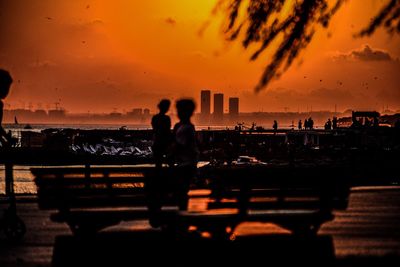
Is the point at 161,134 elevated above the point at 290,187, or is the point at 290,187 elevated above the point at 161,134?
the point at 161,134

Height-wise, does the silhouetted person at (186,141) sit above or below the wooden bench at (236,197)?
above

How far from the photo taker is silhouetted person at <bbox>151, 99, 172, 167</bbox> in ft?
48.4

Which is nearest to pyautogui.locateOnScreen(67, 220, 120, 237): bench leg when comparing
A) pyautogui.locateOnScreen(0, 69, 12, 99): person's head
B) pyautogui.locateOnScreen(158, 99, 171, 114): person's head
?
pyautogui.locateOnScreen(0, 69, 12, 99): person's head

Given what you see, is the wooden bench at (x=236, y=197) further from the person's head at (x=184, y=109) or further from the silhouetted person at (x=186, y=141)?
the person's head at (x=184, y=109)

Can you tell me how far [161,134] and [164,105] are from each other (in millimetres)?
703

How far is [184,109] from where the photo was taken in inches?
430

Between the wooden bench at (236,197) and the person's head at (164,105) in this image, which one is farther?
the person's head at (164,105)

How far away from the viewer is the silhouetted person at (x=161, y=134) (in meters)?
14.7

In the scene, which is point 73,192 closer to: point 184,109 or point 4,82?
point 184,109

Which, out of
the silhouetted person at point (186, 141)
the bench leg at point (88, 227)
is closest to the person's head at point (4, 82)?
the silhouetted person at point (186, 141)

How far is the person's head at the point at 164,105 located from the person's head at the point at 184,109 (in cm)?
351

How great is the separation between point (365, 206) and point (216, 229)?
9578 millimetres

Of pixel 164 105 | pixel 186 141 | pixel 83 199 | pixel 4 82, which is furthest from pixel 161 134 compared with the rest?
pixel 83 199

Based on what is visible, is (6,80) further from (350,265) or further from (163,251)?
(350,265)
